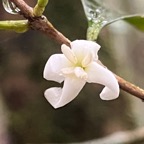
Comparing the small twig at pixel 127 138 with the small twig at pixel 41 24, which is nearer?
the small twig at pixel 41 24

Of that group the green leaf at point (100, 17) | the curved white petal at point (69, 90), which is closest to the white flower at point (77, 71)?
the curved white petal at point (69, 90)

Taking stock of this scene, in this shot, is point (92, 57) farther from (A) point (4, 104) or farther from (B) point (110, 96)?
(A) point (4, 104)

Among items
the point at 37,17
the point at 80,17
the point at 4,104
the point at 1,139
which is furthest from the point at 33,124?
the point at 37,17

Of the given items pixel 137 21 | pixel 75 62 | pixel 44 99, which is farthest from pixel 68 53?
pixel 44 99

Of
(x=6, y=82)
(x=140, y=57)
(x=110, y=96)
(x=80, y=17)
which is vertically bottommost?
(x=140, y=57)

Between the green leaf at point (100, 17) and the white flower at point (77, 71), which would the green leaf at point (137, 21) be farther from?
the white flower at point (77, 71)

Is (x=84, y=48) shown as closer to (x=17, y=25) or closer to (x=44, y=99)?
(x=17, y=25)

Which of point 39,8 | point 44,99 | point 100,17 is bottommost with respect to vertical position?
point 44,99
